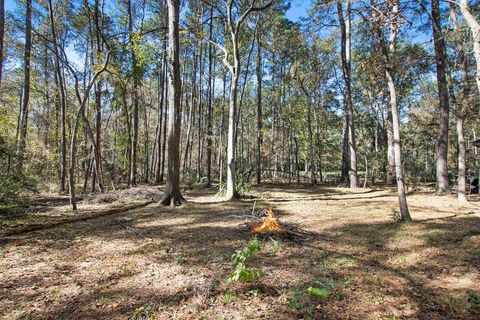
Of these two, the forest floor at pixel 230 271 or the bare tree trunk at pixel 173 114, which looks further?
the bare tree trunk at pixel 173 114

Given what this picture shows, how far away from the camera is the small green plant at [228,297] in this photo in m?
2.52

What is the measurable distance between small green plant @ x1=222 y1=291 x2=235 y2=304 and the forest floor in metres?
0.02

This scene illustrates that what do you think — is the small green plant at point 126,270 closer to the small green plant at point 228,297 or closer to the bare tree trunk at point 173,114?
the small green plant at point 228,297

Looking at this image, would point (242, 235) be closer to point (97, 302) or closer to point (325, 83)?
point (97, 302)

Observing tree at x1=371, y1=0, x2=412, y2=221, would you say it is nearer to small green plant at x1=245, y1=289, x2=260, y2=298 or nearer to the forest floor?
the forest floor

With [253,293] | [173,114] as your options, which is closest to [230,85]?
[173,114]

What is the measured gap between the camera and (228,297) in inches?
101

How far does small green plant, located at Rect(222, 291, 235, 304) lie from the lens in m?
2.52

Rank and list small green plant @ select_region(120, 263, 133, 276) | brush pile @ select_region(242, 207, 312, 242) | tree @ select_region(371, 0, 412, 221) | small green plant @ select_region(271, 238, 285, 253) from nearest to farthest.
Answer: small green plant @ select_region(120, 263, 133, 276) → small green plant @ select_region(271, 238, 285, 253) → brush pile @ select_region(242, 207, 312, 242) → tree @ select_region(371, 0, 412, 221)

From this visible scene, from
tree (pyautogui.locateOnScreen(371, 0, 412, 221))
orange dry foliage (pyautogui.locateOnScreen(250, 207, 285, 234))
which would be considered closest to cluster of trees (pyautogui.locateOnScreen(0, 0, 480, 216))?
tree (pyautogui.locateOnScreen(371, 0, 412, 221))

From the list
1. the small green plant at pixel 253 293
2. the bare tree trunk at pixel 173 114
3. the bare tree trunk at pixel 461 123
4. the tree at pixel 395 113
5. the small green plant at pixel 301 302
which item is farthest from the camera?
the bare tree trunk at pixel 173 114

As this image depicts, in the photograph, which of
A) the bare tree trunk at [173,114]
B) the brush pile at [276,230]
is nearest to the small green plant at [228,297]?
the brush pile at [276,230]

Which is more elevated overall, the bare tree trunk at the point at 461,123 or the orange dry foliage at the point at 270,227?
the bare tree trunk at the point at 461,123

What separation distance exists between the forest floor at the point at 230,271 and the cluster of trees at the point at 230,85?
1505 millimetres
